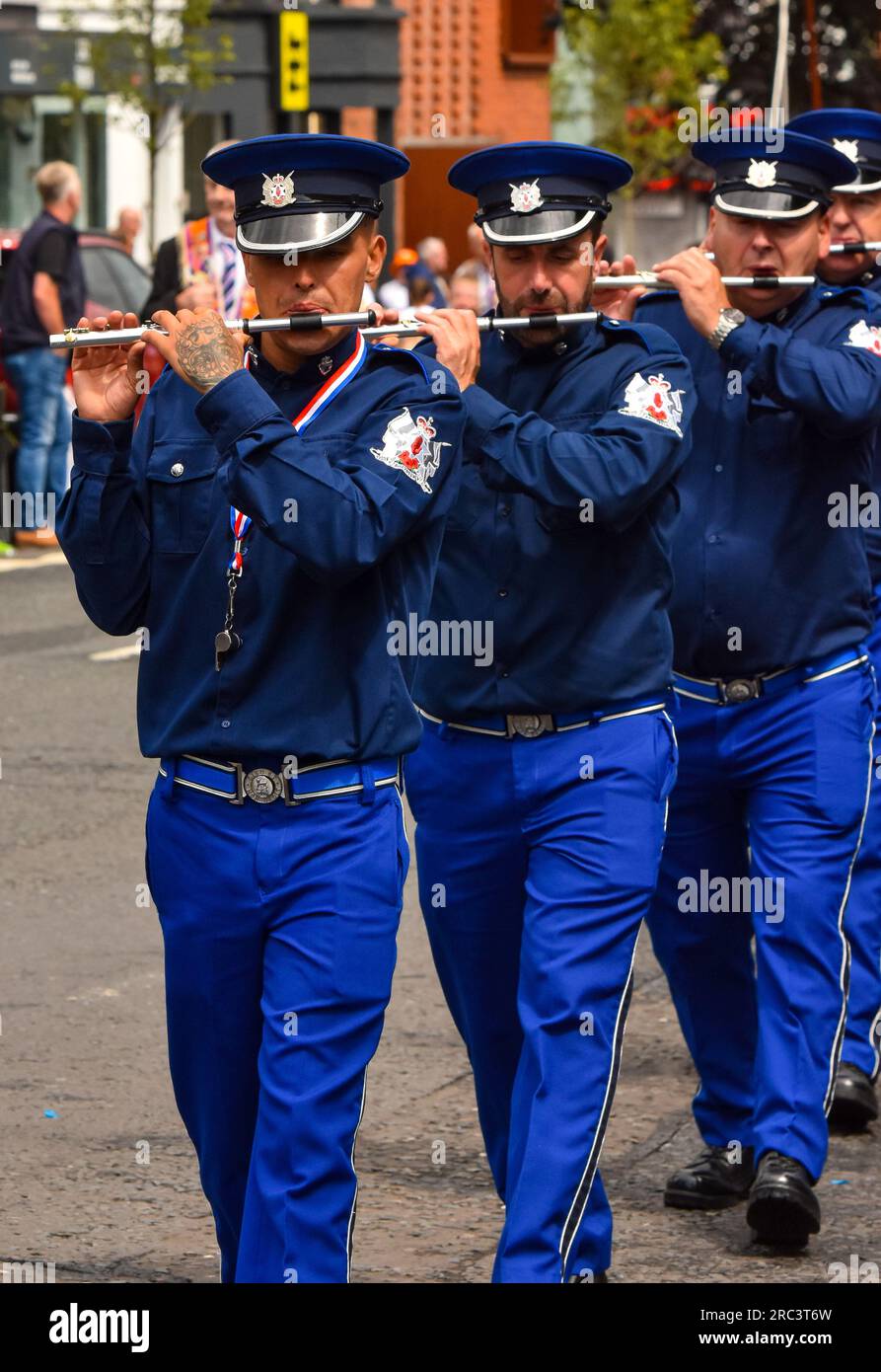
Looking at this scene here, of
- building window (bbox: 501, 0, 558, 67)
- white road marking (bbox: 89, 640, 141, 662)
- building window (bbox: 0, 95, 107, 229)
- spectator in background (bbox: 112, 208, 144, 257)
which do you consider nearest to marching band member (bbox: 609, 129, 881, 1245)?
white road marking (bbox: 89, 640, 141, 662)

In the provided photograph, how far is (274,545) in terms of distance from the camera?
416 centimetres

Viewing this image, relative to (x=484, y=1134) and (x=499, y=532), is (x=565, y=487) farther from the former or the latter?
(x=484, y=1134)

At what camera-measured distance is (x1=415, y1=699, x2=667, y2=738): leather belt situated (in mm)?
4918

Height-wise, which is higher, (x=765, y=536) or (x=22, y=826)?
(x=765, y=536)

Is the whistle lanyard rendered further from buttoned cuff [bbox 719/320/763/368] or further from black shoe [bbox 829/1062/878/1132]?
black shoe [bbox 829/1062/878/1132]

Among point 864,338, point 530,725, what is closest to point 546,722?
point 530,725

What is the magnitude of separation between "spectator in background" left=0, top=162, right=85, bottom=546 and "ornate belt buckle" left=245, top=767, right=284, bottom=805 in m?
12.2

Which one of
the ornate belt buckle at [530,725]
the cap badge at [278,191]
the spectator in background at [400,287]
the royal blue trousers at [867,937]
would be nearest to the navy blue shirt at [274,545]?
the cap badge at [278,191]

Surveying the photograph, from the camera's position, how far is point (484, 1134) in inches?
199

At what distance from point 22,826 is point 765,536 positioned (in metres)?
4.25

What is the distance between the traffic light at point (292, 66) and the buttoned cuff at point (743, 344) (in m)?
14.2

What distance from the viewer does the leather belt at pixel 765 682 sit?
5.64 m

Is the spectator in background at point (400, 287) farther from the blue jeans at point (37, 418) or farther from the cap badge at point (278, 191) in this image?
the cap badge at point (278, 191)
